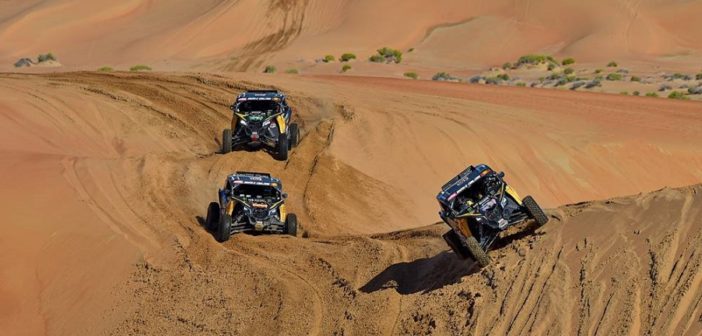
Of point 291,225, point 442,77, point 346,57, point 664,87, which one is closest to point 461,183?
point 291,225

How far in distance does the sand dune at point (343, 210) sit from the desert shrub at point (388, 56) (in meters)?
24.6

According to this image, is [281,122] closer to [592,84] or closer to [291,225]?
[291,225]

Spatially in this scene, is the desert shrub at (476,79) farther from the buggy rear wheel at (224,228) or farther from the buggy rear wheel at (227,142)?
the buggy rear wheel at (224,228)

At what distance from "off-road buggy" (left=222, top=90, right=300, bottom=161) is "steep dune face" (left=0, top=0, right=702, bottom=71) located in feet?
130

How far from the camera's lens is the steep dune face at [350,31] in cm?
7381

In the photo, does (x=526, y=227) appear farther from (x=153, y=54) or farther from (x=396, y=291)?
(x=153, y=54)

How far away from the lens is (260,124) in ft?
101

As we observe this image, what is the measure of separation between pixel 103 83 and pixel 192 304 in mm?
23369

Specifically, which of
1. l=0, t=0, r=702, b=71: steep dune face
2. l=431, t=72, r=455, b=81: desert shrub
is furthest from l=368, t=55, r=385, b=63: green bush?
l=431, t=72, r=455, b=81: desert shrub

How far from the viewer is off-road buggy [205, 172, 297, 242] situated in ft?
78.3

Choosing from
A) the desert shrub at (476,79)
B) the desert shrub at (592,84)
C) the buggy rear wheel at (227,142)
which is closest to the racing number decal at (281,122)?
the buggy rear wheel at (227,142)

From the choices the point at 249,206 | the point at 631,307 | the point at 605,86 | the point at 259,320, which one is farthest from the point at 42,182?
the point at 605,86

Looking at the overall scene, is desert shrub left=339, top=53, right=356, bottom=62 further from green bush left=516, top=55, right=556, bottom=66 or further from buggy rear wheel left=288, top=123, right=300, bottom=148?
buggy rear wheel left=288, top=123, right=300, bottom=148

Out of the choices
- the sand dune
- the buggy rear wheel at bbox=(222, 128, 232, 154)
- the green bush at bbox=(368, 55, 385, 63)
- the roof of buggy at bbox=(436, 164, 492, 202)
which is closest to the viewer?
the sand dune
